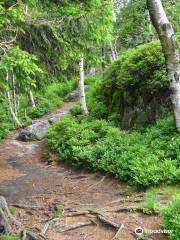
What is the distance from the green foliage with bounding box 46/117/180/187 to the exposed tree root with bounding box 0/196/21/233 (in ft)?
10.4

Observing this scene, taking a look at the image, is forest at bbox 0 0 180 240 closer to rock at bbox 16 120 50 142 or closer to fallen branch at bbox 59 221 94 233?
fallen branch at bbox 59 221 94 233

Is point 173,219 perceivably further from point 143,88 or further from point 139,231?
point 143,88

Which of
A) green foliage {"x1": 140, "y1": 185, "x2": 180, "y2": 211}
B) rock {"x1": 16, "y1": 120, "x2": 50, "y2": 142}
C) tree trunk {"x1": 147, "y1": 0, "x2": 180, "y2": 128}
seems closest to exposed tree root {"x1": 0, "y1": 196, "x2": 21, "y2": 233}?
green foliage {"x1": 140, "y1": 185, "x2": 180, "y2": 211}

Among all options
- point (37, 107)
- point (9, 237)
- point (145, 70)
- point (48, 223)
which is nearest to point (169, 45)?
point (145, 70)

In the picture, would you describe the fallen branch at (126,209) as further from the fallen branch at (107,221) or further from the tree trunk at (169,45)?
the tree trunk at (169,45)

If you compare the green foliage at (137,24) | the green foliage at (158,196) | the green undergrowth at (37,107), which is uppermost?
the green foliage at (137,24)

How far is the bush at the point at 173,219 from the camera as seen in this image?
5570 mm

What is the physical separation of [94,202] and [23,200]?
6.35 feet

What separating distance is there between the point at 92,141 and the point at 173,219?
7579 millimetres

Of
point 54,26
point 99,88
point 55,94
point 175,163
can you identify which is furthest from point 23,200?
point 55,94

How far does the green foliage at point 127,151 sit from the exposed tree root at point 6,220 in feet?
10.4

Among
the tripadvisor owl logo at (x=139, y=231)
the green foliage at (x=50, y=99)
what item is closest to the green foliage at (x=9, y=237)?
the tripadvisor owl logo at (x=139, y=231)

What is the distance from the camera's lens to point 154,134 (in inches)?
416

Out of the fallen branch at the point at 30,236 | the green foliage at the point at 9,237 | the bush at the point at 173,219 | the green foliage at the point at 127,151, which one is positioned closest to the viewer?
the bush at the point at 173,219
